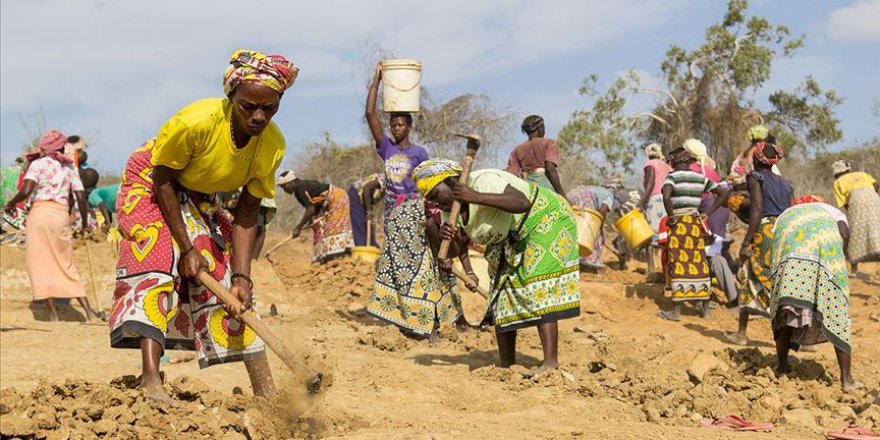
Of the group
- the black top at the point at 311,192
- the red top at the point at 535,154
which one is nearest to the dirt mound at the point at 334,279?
the black top at the point at 311,192

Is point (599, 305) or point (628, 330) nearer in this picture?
point (628, 330)

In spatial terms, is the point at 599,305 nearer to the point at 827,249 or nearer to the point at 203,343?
the point at 827,249

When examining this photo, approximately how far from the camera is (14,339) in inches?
310

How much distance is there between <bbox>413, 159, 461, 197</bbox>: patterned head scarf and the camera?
224 inches

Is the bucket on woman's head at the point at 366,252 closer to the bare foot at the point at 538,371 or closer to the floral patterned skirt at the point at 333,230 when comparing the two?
the floral patterned skirt at the point at 333,230

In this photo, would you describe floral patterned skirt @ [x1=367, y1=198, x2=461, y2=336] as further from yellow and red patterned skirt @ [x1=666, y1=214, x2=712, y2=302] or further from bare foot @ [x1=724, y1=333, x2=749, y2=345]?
yellow and red patterned skirt @ [x1=666, y1=214, x2=712, y2=302]

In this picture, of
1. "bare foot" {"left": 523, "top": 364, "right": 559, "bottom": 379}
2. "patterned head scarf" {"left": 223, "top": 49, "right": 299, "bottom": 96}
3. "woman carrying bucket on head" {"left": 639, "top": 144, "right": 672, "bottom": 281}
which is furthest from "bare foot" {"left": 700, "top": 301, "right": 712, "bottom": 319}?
"patterned head scarf" {"left": 223, "top": 49, "right": 299, "bottom": 96}

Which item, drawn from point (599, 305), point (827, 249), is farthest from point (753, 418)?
point (599, 305)

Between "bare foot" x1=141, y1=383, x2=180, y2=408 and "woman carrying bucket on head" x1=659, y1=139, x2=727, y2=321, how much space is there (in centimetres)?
628

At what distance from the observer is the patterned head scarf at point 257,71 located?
12.9 feet

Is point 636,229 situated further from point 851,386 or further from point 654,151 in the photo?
point 851,386

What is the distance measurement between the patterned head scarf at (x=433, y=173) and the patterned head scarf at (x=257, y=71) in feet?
5.85

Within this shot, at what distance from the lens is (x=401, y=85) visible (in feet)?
26.4

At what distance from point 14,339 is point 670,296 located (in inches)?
259
